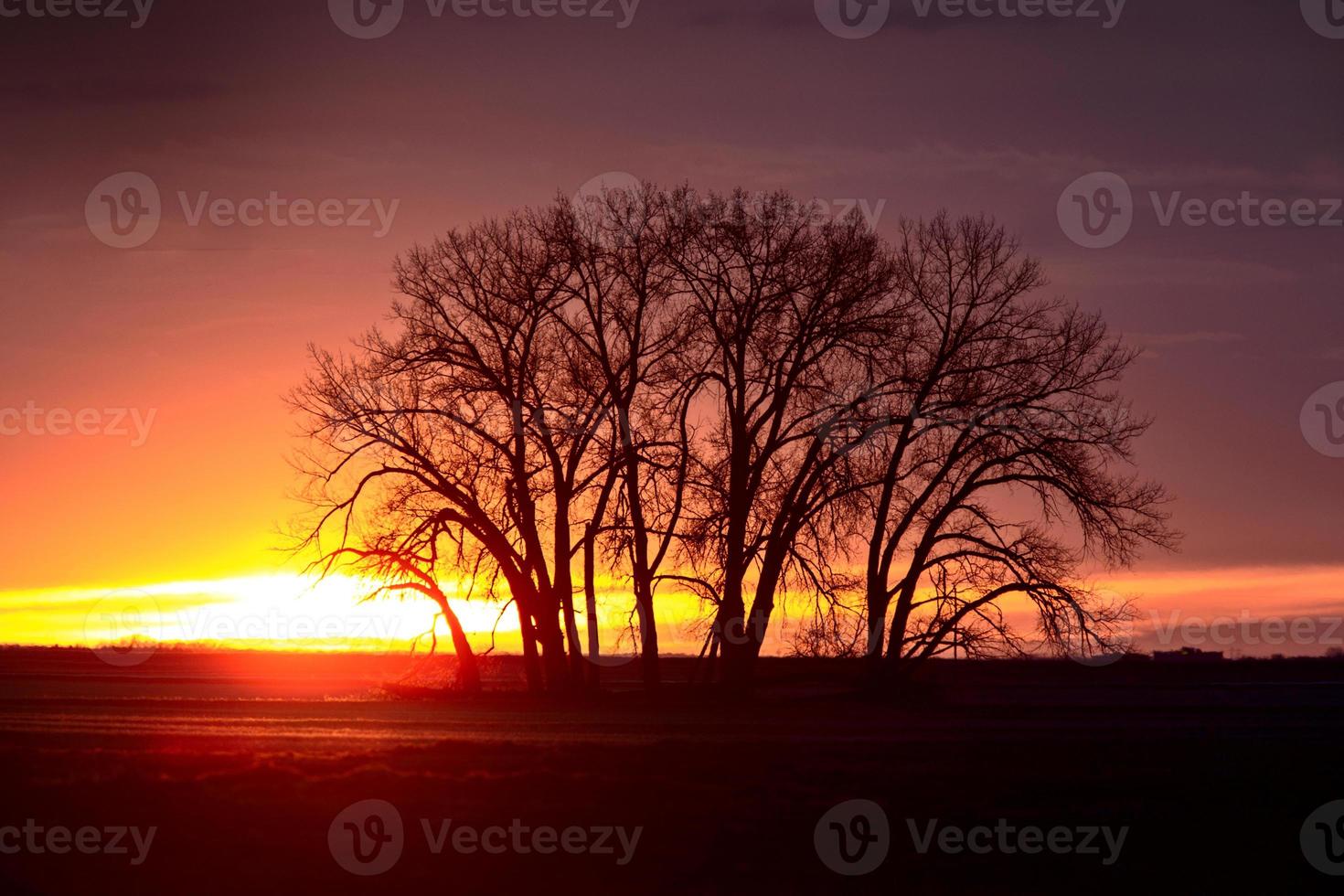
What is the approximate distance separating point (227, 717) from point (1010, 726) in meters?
22.7

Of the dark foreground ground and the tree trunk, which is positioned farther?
the tree trunk

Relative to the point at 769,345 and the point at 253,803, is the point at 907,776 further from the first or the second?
the point at 769,345

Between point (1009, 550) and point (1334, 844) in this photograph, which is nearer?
point (1334, 844)

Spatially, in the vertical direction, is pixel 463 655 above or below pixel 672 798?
above

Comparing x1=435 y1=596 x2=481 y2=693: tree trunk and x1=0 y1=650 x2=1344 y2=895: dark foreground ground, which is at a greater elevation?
x1=435 y1=596 x2=481 y2=693: tree trunk

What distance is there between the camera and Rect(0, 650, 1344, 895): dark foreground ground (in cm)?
1733

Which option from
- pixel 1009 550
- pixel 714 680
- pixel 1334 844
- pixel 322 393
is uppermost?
pixel 322 393

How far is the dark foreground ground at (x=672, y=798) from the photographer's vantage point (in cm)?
1733

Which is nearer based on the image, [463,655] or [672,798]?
[672,798]

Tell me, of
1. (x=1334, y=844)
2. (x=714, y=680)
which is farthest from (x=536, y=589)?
(x=1334, y=844)

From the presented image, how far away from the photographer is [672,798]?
21.8 metres

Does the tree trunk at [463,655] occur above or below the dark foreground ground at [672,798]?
above

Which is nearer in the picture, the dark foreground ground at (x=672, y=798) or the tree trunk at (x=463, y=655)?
the dark foreground ground at (x=672, y=798)

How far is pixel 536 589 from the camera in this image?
150ft
